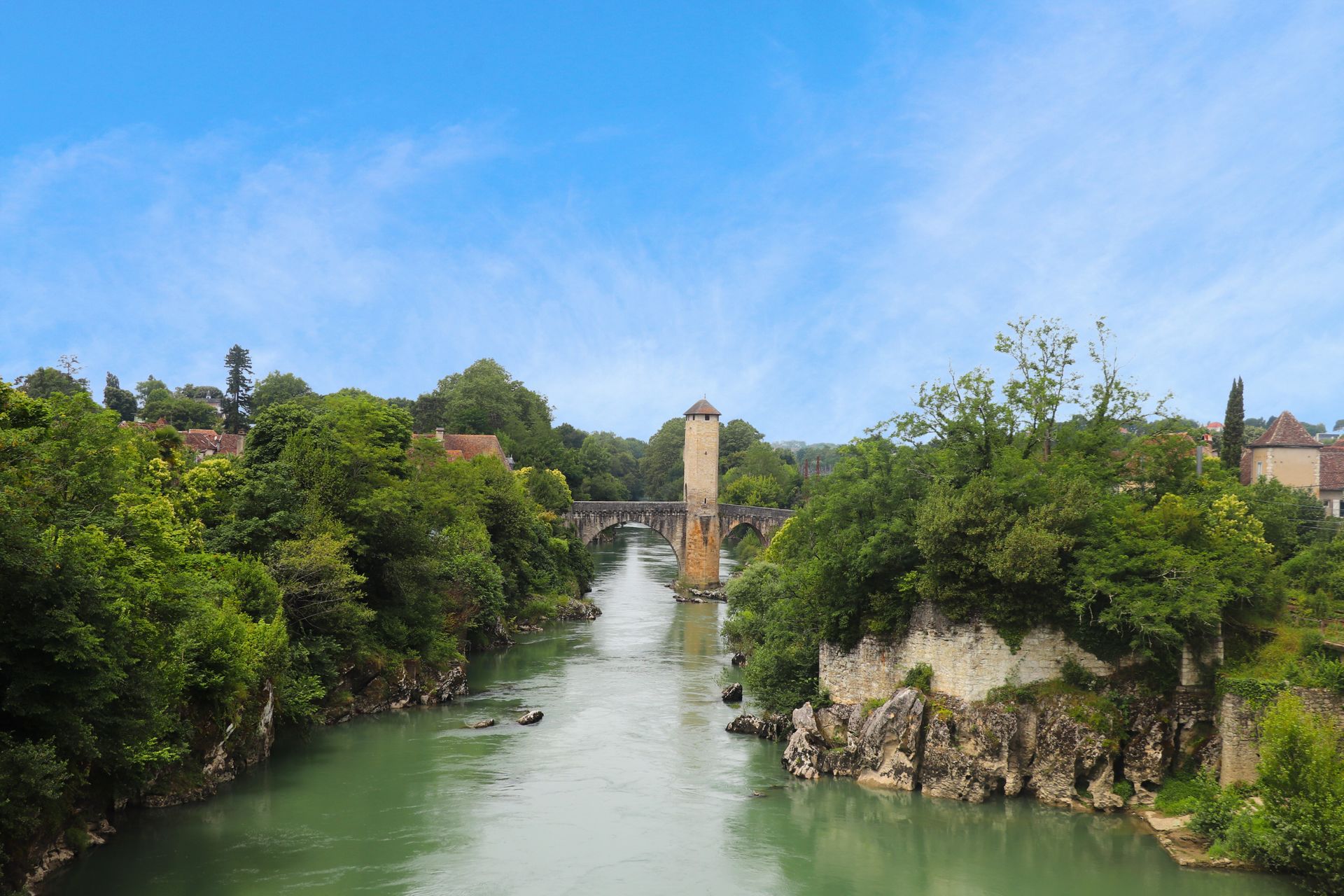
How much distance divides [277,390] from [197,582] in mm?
76153

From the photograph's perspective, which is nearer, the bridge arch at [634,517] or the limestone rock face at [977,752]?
the limestone rock face at [977,752]

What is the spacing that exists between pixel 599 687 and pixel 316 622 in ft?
29.3

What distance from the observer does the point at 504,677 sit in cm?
3344

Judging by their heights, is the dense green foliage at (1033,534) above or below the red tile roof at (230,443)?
below

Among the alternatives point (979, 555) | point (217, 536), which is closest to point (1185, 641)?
point (979, 555)

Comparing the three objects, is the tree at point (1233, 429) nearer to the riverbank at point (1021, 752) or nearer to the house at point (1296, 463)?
the house at point (1296, 463)

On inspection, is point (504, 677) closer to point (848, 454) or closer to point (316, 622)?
point (316, 622)

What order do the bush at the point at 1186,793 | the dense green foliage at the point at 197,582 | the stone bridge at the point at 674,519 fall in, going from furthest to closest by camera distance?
1. the stone bridge at the point at 674,519
2. the bush at the point at 1186,793
3. the dense green foliage at the point at 197,582

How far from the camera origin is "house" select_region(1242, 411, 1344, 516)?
41.0 m

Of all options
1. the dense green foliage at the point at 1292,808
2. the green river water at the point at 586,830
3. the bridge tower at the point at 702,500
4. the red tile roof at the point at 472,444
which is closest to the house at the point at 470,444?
the red tile roof at the point at 472,444

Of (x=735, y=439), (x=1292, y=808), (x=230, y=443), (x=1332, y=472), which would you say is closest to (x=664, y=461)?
(x=735, y=439)

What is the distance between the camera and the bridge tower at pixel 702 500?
198 ft

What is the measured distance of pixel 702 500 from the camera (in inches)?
2378

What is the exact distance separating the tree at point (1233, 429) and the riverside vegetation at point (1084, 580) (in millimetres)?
11709
